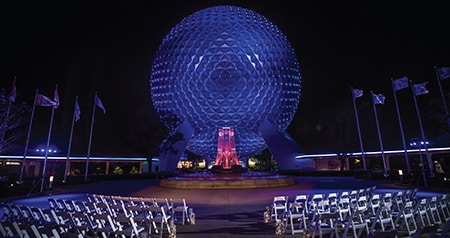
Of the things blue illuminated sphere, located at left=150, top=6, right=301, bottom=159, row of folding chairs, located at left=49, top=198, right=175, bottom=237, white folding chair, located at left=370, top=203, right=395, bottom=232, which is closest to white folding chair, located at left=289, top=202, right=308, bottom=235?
white folding chair, located at left=370, top=203, right=395, bottom=232

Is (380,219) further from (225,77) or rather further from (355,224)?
(225,77)

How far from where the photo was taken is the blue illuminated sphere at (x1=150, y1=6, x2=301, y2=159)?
29812mm

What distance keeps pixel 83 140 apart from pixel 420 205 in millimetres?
43356

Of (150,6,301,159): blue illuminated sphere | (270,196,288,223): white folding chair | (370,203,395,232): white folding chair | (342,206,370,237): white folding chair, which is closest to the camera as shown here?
(342,206,370,237): white folding chair

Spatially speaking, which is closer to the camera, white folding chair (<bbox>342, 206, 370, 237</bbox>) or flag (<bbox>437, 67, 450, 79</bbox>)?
white folding chair (<bbox>342, 206, 370, 237</bbox>)

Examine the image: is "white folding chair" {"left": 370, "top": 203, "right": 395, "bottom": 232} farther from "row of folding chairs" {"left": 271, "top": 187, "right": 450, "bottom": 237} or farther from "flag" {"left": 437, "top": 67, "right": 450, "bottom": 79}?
"flag" {"left": 437, "top": 67, "right": 450, "bottom": 79}

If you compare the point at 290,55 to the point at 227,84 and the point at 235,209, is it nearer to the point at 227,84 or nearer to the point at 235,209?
the point at 227,84

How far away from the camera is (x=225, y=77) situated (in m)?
29.5

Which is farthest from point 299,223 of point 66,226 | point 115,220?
point 66,226

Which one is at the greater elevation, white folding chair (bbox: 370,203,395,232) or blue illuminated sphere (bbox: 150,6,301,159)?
blue illuminated sphere (bbox: 150,6,301,159)

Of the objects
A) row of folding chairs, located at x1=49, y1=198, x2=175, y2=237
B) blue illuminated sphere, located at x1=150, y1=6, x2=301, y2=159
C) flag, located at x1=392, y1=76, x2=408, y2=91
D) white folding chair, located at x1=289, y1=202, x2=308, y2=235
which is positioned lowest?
white folding chair, located at x1=289, y1=202, x2=308, y2=235

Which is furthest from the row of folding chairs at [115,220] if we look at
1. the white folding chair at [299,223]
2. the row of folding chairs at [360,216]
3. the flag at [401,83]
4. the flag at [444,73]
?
the flag at [401,83]

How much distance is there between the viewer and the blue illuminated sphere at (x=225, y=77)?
29.8 metres

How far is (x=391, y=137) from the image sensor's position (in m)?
41.9
